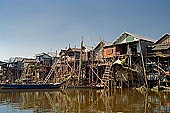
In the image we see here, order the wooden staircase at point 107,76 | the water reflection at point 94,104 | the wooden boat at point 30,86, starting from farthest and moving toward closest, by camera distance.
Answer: the wooden boat at point 30,86 < the wooden staircase at point 107,76 < the water reflection at point 94,104

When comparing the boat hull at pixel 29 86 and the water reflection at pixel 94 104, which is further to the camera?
the boat hull at pixel 29 86

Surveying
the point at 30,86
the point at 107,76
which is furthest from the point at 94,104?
the point at 30,86

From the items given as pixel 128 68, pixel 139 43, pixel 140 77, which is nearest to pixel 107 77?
pixel 128 68

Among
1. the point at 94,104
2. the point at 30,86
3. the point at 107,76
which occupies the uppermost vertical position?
the point at 107,76

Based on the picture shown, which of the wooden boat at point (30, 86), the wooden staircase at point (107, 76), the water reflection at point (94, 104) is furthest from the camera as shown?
the wooden boat at point (30, 86)

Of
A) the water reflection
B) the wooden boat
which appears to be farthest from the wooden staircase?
the water reflection

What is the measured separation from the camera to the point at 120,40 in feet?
103

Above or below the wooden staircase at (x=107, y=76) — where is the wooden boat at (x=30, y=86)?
below

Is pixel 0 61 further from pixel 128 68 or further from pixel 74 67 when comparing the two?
pixel 128 68

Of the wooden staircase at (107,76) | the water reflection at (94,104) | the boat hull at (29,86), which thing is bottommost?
the water reflection at (94,104)

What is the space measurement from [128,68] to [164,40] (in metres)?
6.92

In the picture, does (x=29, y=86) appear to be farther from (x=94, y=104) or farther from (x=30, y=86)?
(x=94, y=104)

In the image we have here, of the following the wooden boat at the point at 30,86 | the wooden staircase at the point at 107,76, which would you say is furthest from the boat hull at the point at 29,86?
the wooden staircase at the point at 107,76

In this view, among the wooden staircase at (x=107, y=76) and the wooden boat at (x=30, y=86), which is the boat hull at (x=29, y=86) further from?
the wooden staircase at (x=107, y=76)
